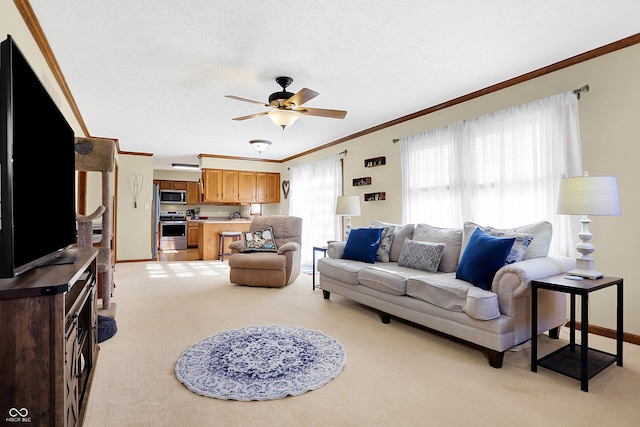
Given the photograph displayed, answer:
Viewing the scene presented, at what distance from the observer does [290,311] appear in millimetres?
3756

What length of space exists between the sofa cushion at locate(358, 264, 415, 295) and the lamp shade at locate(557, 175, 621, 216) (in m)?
1.37

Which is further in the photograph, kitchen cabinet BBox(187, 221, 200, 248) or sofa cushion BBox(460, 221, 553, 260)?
kitchen cabinet BBox(187, 221, 200, 248)

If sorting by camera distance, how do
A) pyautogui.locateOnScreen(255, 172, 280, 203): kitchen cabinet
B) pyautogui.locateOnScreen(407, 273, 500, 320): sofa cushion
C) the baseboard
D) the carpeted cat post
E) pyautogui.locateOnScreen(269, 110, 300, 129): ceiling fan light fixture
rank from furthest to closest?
pyautogui.locateOnScreen(255, 172, 280, 203): kitchen cabinet → pyautogui.locateOnScreen(269, 110, 300, 129): ceiling fan light fixture → the carpeted cat post → the baseboard → pyautogui.locateOnScreen(407, 273, 500, 320): sofa cushion

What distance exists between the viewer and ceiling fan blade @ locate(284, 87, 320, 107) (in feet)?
9.84

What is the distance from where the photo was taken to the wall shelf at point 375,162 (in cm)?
526

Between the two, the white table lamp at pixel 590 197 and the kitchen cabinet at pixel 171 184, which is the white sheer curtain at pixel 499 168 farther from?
the kitchen cabinet at pixel 171 184

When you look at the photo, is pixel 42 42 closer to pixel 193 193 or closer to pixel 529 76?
pixel 529 76

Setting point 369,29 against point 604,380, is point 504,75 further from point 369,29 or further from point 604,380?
point 604,380

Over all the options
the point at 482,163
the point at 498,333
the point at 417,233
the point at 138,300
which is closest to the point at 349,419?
the point at 498,333

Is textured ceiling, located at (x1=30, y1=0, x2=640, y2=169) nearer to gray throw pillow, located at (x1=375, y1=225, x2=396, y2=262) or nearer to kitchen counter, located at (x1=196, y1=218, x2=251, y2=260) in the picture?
gray throw pillow, located at (x1=375, y1=225, x2=396, y2=262)

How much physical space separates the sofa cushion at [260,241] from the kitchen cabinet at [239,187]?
2.84m

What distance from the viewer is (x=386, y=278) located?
3244 mm

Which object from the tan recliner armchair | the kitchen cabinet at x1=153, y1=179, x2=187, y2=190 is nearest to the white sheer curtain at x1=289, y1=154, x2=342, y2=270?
the tan recliner armchair

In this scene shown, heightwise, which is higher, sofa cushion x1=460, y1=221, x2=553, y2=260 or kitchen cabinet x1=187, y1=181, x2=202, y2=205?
kitchen cabinet x1=187, y1=181, x2=202, y2=205
